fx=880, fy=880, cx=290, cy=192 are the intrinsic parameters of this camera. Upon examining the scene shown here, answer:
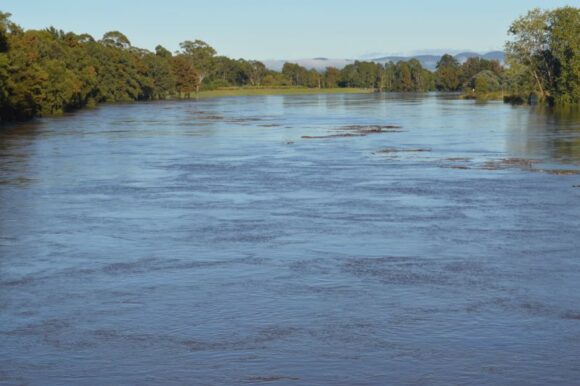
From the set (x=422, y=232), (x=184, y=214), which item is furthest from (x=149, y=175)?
(x=422, y=232)

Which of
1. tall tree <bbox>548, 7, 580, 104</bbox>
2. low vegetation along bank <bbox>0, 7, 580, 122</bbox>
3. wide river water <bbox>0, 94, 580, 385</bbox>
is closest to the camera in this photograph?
wide river water <bbox>0, 94, 580, 385</bbox>

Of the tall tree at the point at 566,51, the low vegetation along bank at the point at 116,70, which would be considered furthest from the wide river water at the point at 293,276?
the tall tree at the point at 566,51

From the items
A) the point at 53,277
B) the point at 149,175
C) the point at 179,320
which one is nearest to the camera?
the point at 179,320

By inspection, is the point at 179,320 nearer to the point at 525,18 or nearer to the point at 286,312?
the point at 286,312

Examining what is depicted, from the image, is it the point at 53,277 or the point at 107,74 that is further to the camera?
the point at 107,74

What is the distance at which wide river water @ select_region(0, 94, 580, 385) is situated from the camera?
→ 33.8 ft

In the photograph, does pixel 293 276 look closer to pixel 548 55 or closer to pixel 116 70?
pixel 548 55

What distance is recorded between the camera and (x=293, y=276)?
47.2 ft

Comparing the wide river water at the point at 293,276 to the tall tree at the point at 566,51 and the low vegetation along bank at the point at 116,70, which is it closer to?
the low vegetation along bank at the point at 116,70

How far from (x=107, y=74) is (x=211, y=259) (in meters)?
116

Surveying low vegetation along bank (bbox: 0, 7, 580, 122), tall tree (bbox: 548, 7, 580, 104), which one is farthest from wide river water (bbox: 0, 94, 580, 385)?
tall tree (bbox: 548, 7, 580, 104)

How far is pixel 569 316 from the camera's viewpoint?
12016 mm

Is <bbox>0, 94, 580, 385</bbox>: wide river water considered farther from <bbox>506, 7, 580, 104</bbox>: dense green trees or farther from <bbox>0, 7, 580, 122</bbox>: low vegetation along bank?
<bbox>506, 7, 580, 104</bbox>: dense green trees

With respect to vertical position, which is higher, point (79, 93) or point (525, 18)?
point (525, 18)
